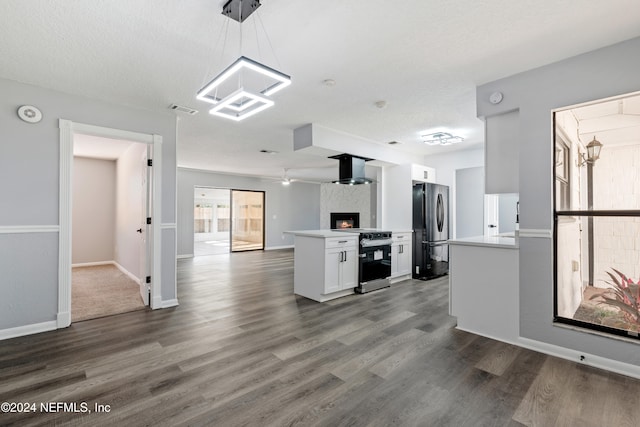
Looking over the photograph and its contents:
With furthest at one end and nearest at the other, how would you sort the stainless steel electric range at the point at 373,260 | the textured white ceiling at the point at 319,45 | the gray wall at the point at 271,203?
the gray wall at the point at 271,203, the stainless steel electric range at the point at 373,260, the textured white ceiling at the point at 319,45

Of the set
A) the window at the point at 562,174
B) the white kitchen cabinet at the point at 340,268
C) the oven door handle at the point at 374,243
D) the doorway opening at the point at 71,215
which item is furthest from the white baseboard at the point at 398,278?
the doorway opening at the point at 71,215

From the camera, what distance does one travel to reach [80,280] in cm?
529

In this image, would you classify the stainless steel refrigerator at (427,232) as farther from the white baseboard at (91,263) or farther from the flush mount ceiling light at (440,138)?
the white baseboard at (91,263)

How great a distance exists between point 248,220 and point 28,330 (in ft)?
26.4

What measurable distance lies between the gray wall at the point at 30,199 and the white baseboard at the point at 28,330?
4 cm

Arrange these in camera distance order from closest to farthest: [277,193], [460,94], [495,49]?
[495,49] < [460,94] < [277,193]

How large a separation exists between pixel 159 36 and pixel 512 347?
12.8ft

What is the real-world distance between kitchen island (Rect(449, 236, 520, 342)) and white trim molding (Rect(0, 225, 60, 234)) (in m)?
4.22

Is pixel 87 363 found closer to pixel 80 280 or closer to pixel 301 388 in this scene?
pixel 301 388

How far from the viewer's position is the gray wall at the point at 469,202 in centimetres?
621

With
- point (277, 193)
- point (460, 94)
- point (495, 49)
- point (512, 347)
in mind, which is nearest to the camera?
point (495, 49)

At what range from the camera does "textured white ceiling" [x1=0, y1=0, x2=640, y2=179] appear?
194cm

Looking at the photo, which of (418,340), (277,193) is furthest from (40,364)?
(277,193)

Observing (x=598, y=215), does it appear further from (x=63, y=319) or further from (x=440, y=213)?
(x=63, y=319)
